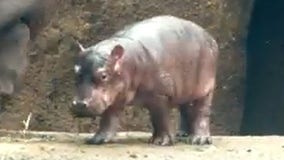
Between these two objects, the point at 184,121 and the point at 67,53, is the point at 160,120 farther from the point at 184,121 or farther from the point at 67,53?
the point at 67,53

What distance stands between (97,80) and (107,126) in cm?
25

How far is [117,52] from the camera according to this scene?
3.73 m

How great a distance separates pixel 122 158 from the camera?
354cm

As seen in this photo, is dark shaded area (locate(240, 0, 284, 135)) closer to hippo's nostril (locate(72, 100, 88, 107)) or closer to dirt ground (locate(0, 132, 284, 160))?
dirt ground (locate(0, 132, 284, 160))

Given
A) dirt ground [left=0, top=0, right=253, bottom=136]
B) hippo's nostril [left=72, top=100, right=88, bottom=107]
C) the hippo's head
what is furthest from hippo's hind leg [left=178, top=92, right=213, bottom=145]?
dirt ground [left=0, top=0, right=253, bottom=136]

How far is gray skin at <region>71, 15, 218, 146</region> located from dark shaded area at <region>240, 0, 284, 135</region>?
72.3 inches

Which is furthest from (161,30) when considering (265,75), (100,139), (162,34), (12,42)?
(265,75)

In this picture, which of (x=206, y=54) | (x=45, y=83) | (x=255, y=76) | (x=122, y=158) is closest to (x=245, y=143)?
(x=206, y=54)

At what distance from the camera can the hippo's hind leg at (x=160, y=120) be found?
12.7 feet

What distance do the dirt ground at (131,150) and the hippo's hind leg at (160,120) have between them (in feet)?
0.13

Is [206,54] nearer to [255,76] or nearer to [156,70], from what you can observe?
[156,70]

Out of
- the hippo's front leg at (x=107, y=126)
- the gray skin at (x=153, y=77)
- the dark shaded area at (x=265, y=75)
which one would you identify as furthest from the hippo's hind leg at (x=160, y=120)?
the dark shaded area at (x=265, y=75)

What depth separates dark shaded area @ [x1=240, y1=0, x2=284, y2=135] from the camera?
20.0 ft

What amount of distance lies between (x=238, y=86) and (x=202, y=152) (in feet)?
6.82
